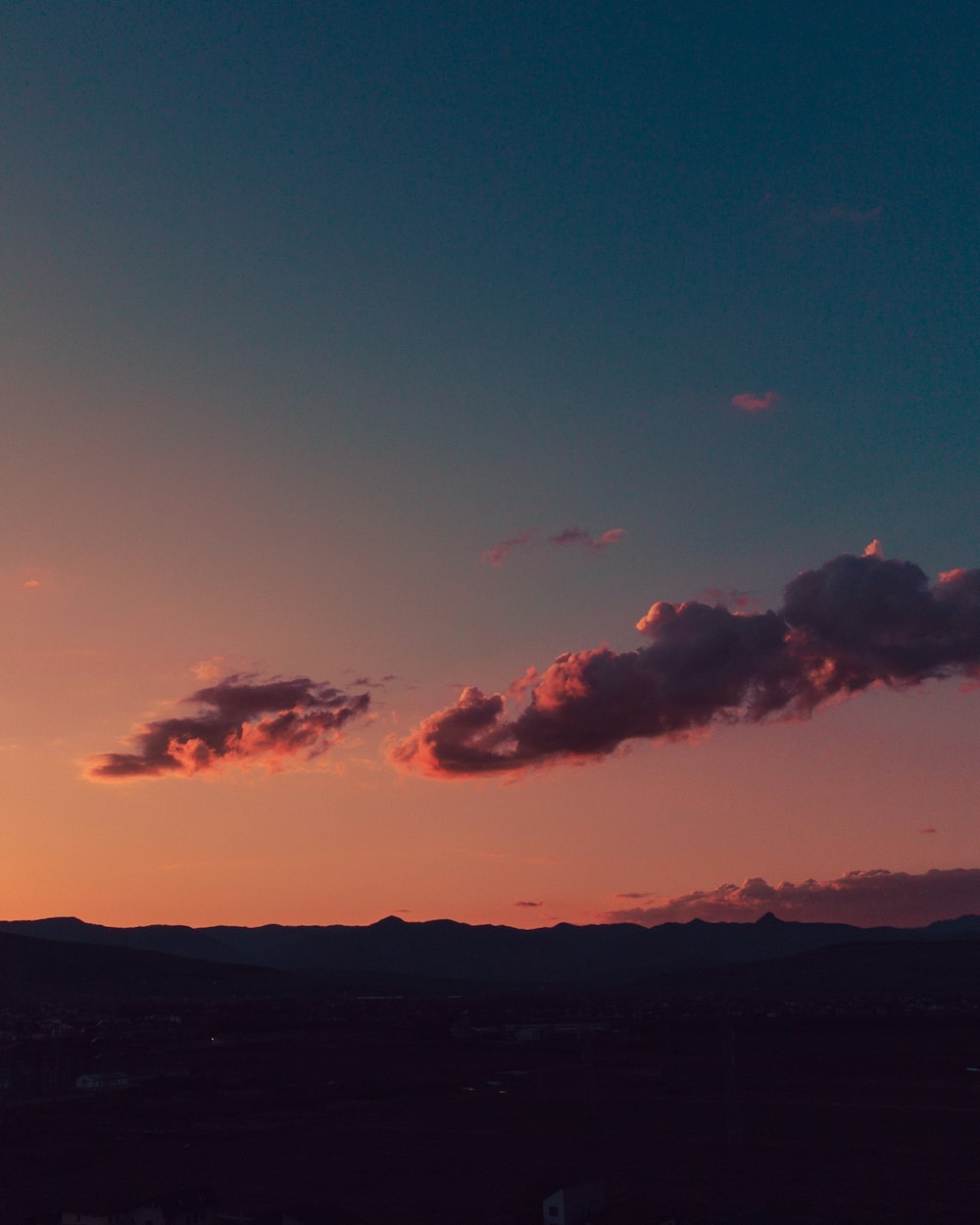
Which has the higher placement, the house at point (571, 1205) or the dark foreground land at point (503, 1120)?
the house at point (571, 1205)

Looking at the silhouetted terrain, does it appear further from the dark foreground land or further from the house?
the house

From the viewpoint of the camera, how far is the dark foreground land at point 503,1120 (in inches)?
2183

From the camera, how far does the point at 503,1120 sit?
8050 centimetres

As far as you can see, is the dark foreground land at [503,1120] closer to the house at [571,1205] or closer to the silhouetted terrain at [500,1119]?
the silhouetted terrain at [500,1119]

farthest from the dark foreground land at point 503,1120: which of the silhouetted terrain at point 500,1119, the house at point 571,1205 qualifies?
the house at point 571,1205

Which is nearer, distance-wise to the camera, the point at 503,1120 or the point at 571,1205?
the point at 571,1205

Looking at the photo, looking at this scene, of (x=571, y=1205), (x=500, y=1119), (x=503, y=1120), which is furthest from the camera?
(x=500, y=1119)

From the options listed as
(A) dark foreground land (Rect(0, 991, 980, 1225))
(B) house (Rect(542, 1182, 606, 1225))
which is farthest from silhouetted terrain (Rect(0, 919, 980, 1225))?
(B) house (Rect(542, 1182, 606, 1225))

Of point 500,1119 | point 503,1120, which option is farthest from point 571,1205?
point 500,1119

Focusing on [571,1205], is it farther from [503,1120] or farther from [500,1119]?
[500,1119]

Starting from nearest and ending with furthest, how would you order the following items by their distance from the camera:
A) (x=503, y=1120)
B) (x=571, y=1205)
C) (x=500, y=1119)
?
1. (x=571, y=1205)
2. (x=503, y=1120)
3. (x=500, y=1119)

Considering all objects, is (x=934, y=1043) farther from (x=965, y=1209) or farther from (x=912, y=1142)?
(x=965, y=1209)

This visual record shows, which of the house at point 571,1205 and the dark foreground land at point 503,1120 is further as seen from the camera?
the dark foreground land at point 503,1120

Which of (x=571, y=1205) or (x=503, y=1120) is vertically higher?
(x=571, y=1205)
